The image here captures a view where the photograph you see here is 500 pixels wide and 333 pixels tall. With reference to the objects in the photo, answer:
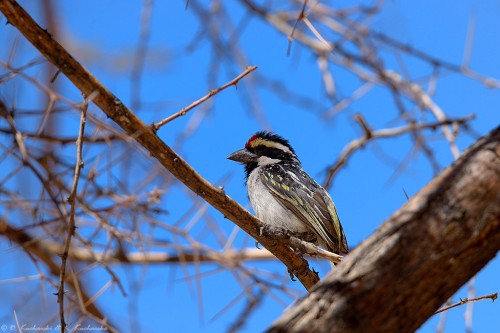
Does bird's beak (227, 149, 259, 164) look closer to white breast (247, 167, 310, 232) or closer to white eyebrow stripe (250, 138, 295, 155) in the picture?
white eyebrow stripe (250, 138, 295, 155)

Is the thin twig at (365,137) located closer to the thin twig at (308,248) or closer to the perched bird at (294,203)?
the perched bird at (294,203)

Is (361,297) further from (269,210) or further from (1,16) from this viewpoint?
(269,210)

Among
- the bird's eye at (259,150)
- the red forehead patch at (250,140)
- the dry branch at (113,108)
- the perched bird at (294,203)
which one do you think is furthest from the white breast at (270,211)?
the dry branch at (113,108)

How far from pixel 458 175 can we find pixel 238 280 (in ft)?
7.70

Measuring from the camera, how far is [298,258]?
3992mm

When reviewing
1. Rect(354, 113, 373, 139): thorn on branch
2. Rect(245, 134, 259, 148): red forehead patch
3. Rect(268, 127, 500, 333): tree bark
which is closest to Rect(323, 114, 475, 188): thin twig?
Rect(354, 113, 373, 139): thorn on branch

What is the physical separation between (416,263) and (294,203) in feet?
8.89

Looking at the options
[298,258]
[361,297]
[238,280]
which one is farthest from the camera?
[238,280]

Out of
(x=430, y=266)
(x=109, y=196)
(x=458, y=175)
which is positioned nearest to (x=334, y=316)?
(x=430, y=266)

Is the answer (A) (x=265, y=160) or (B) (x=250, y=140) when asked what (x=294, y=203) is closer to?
(A) (x=265, y=160)

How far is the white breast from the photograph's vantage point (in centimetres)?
489

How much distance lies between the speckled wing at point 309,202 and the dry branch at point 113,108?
52.4 inches

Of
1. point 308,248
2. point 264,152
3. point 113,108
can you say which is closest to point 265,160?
point 264,152

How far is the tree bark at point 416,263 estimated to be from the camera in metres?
2.17
